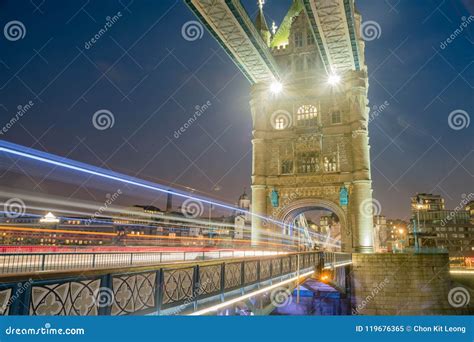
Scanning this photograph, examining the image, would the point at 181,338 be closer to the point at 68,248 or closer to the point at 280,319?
the point at 280,319

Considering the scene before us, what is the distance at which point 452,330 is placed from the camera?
8.41 m

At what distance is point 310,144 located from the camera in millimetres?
34844

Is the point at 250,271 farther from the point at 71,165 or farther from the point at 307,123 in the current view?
the point at 307,123

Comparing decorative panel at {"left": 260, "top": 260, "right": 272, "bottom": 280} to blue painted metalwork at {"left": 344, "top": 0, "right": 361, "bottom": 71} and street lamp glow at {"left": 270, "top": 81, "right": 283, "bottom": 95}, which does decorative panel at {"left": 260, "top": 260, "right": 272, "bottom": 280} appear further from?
street lamp glow at {"left": 270, "top": 81, "right": 283, "bottom": 95}

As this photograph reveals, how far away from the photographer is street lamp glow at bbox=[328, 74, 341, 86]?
34.7 metres

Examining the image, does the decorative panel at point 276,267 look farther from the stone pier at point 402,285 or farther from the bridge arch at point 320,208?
the bridge arch at point 320,208

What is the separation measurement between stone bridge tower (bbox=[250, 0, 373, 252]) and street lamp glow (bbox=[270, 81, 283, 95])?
10cm

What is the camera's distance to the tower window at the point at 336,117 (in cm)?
3466

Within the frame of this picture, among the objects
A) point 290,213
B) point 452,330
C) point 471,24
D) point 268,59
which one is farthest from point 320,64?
point 452,330

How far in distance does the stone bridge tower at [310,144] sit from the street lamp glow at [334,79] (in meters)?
0.09

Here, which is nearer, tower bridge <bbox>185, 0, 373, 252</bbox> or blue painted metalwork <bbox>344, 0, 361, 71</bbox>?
blue painted metalwork <bbox>344, 0, 361, 71</bbox>

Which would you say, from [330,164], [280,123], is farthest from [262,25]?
[330,164]

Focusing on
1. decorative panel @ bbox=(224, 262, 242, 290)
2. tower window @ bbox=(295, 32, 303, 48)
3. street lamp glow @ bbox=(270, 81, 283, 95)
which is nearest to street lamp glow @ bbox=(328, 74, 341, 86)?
street lamp glow @ bbox=(270, 81, 283, 95)

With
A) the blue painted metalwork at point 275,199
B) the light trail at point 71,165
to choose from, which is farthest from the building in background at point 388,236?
the light trail at point 71,165
